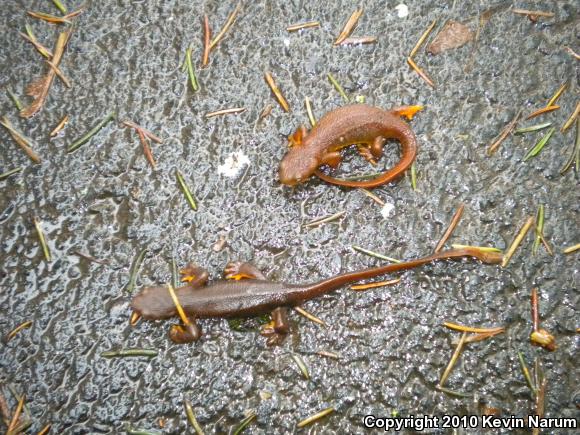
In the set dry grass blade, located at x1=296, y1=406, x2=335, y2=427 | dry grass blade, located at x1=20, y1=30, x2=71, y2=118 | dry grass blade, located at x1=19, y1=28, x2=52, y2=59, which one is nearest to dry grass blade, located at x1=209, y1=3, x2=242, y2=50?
dry grass blade, located at x1=20, y1=30, x2=71, y2=118

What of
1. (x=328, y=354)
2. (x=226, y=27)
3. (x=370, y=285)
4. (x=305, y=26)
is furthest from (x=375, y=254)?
(x=226, y=27)

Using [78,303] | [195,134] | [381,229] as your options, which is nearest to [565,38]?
[381,229]

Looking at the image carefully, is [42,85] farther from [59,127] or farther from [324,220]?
[324,220]

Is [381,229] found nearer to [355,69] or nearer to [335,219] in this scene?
[335,219]

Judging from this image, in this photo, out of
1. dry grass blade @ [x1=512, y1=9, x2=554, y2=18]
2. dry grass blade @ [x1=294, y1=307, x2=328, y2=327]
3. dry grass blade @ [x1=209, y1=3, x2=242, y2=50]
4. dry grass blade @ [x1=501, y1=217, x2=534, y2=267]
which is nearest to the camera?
dry grass blade @ [x1=294, y1=307, x2=328, y2=327]

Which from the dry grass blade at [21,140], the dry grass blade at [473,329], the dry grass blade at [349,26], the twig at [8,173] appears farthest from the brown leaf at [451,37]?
the twig at [8,173]

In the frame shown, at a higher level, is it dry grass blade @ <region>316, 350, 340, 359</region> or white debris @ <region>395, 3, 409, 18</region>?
white debris @ <region>395, 3, 409, 18</region>

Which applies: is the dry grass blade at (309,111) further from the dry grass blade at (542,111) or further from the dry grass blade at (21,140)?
the dry grass blade at (21,140)

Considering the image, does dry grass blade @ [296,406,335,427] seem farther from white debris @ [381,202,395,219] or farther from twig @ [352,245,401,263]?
white debris @ [381,202,395,219]
